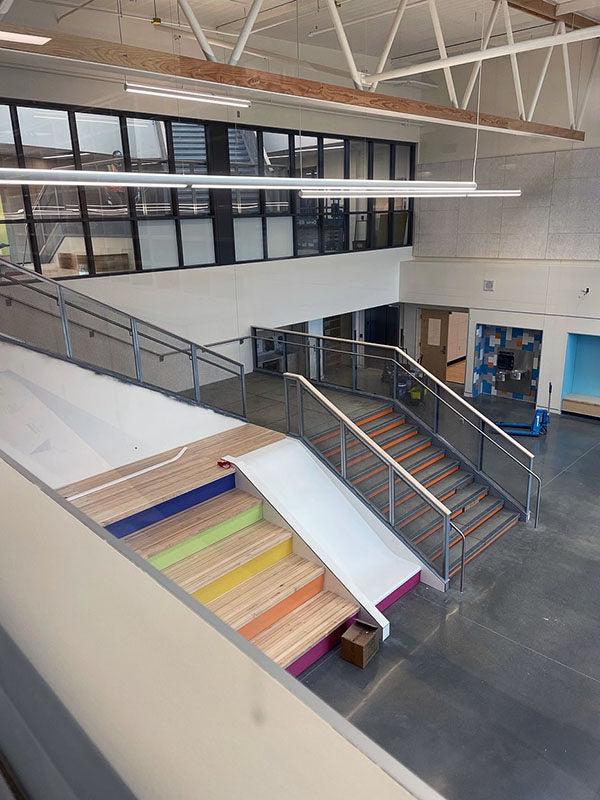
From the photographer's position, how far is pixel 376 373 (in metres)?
8.11

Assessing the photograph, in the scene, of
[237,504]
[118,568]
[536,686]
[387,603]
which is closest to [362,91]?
[237,504]

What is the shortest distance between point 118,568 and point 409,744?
155 inches

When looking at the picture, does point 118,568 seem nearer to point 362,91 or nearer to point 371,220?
point 362,91

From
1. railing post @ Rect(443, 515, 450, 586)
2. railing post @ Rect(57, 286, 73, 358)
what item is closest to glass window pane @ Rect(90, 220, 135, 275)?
railing post @ Rect(57, 286, 73, 358)

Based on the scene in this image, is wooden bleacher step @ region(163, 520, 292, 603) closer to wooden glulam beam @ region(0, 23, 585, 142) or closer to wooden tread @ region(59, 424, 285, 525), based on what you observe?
wooden tread @ region(59, 424, 285, 525)

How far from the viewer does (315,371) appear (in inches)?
316

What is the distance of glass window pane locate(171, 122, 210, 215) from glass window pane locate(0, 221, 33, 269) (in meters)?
2.33

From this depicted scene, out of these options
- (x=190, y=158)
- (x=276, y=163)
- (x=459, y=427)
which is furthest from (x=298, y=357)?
(x=276, y=163)

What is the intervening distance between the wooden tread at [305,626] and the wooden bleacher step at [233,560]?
514 mm

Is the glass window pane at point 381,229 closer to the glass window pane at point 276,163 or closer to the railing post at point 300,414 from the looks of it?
the glass window pane at point 276,163

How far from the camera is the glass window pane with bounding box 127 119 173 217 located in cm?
731

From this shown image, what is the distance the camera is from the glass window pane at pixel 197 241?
8.11 meters

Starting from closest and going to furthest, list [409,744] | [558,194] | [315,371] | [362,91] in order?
1. [409,744]
2. [362,91]
3. [315,371]
4. [558,194]

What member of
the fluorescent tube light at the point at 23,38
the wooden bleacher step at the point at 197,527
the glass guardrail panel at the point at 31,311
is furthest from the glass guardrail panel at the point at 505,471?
the fluorescent tube light at the point at 23,38
